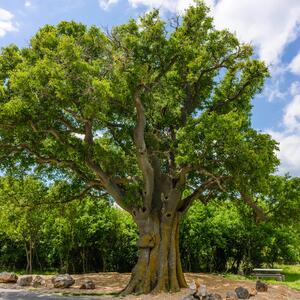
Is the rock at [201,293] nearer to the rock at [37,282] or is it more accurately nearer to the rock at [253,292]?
the rock at [253,292]

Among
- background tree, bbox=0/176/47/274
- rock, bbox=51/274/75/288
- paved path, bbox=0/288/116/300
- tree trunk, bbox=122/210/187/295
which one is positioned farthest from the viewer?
background tree, bbox=0/176/47/274

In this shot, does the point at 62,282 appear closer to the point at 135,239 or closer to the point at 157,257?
the point at 157,257

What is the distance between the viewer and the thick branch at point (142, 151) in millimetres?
14617

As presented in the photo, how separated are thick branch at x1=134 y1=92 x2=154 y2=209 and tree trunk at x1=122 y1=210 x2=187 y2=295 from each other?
0.95m

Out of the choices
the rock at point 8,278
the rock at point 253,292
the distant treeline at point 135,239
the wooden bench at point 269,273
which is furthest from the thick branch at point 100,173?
the wooden bench at point 269,273

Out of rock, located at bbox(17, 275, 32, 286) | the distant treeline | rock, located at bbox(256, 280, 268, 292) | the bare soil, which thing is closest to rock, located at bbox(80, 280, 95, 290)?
the bare soil

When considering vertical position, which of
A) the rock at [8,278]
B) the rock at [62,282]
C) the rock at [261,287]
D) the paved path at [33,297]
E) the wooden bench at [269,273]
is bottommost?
the paved path at [33,297]

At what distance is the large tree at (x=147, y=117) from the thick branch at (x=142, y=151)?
0.12ft

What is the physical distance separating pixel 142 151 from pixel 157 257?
3742mm

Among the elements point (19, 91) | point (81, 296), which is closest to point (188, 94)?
point (19, 91)

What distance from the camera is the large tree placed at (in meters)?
12.9

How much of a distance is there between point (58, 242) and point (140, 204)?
40.3ft

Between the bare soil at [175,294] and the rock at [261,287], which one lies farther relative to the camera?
the rock at [261,287]

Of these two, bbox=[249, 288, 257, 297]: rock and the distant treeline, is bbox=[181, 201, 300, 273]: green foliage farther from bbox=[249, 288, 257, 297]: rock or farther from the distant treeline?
bbox=[249, 288, 257, 297]: rock
